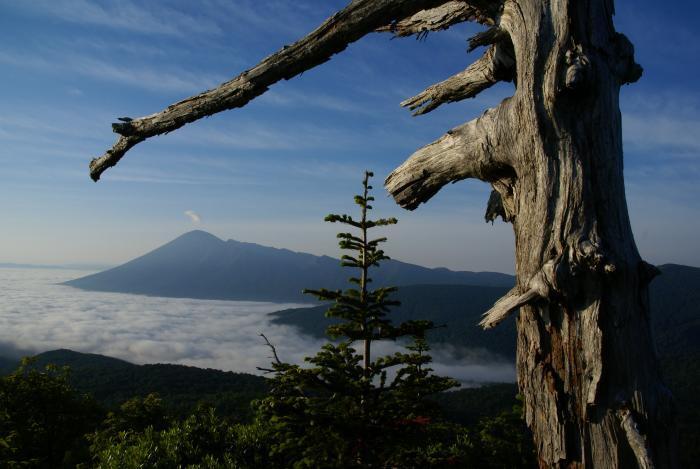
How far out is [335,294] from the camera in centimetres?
850

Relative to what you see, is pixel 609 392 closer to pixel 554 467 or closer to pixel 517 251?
pixel 554 467

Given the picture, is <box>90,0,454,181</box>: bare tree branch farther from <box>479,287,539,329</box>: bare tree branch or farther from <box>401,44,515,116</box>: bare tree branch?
<box>479,287,539,329</box>: bare tree branch

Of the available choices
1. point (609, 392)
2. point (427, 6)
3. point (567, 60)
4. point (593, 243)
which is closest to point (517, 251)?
point (593, 243)

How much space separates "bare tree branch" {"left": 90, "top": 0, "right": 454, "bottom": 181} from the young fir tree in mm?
4999

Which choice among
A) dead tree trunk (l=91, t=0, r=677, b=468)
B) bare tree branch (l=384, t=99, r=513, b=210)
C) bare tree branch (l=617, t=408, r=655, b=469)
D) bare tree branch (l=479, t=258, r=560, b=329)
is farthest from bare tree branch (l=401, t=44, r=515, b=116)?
bare tree branch (l=617, t=408, r=655, b=469)

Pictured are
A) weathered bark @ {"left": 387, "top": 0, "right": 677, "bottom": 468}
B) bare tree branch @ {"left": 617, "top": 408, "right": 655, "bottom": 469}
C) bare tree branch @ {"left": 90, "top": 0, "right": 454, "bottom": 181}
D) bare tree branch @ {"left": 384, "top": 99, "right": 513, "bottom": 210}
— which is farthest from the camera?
bare tree branch @ {"left": 384, "top": 99, "right": 513, "bottom": 210}

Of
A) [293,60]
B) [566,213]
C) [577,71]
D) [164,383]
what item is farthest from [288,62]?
[164,383]

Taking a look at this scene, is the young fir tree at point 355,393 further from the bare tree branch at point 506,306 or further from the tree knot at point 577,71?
the tree knot at point 577,71

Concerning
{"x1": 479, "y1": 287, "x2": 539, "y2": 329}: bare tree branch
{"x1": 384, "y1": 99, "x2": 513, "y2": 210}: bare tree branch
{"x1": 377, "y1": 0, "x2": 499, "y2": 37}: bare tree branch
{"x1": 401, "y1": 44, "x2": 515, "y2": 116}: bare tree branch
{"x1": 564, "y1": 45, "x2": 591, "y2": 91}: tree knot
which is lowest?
{"x1": 479, "y1": 287, "x2": 539, "y2": 329}: bare tree branch

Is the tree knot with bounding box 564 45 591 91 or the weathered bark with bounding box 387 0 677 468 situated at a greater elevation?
the tree knot with bounding box 564 45 591 91

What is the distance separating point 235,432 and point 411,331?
28.6ft

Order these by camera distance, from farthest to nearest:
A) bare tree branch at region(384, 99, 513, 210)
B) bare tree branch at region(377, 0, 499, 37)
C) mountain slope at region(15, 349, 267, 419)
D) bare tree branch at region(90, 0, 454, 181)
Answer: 1. mountain slope at region(15, 349, 267, 419)
2. bare tree branch at region(377, 0, 499, 37)
3. bare tree branch at region(384, 99, 513, 210)
4. bare tree branch at region(90, 0, 454, 181)

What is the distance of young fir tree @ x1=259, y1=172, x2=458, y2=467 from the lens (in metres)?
7.29

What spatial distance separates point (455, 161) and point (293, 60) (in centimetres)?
120
